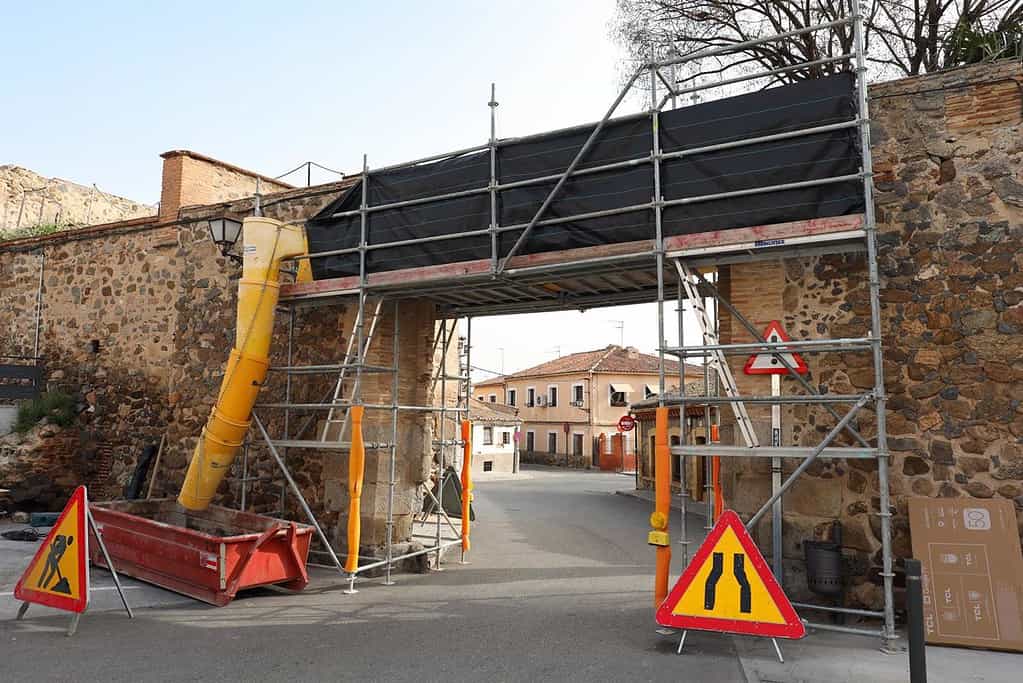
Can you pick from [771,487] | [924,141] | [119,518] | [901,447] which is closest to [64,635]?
[119,518]

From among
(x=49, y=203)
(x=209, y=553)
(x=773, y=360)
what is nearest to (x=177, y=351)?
(x=209, y=553)

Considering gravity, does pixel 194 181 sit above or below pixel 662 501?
above

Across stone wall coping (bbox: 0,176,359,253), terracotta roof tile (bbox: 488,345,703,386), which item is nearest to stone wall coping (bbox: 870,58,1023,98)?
stone wall coping (bbox: 0,176,359,253)

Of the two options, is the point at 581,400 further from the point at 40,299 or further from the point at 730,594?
the point at 730,594

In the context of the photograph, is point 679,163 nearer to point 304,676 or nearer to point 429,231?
point 429,231

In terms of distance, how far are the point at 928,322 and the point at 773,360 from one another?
1294mm

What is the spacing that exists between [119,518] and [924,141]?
869 cm

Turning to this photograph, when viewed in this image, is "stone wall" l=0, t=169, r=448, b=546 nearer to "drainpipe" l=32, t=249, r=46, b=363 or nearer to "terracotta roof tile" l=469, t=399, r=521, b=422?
"drainpipe" l=32, t=249, r=46, b=363

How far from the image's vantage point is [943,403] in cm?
607

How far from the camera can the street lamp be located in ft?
28.9

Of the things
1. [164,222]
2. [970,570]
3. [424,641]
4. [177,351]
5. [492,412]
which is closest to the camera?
[970,570]

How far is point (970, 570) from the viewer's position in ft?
18.5

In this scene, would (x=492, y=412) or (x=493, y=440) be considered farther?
(x=492, y=412)

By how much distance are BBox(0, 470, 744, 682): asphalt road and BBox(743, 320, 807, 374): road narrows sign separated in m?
2.26
